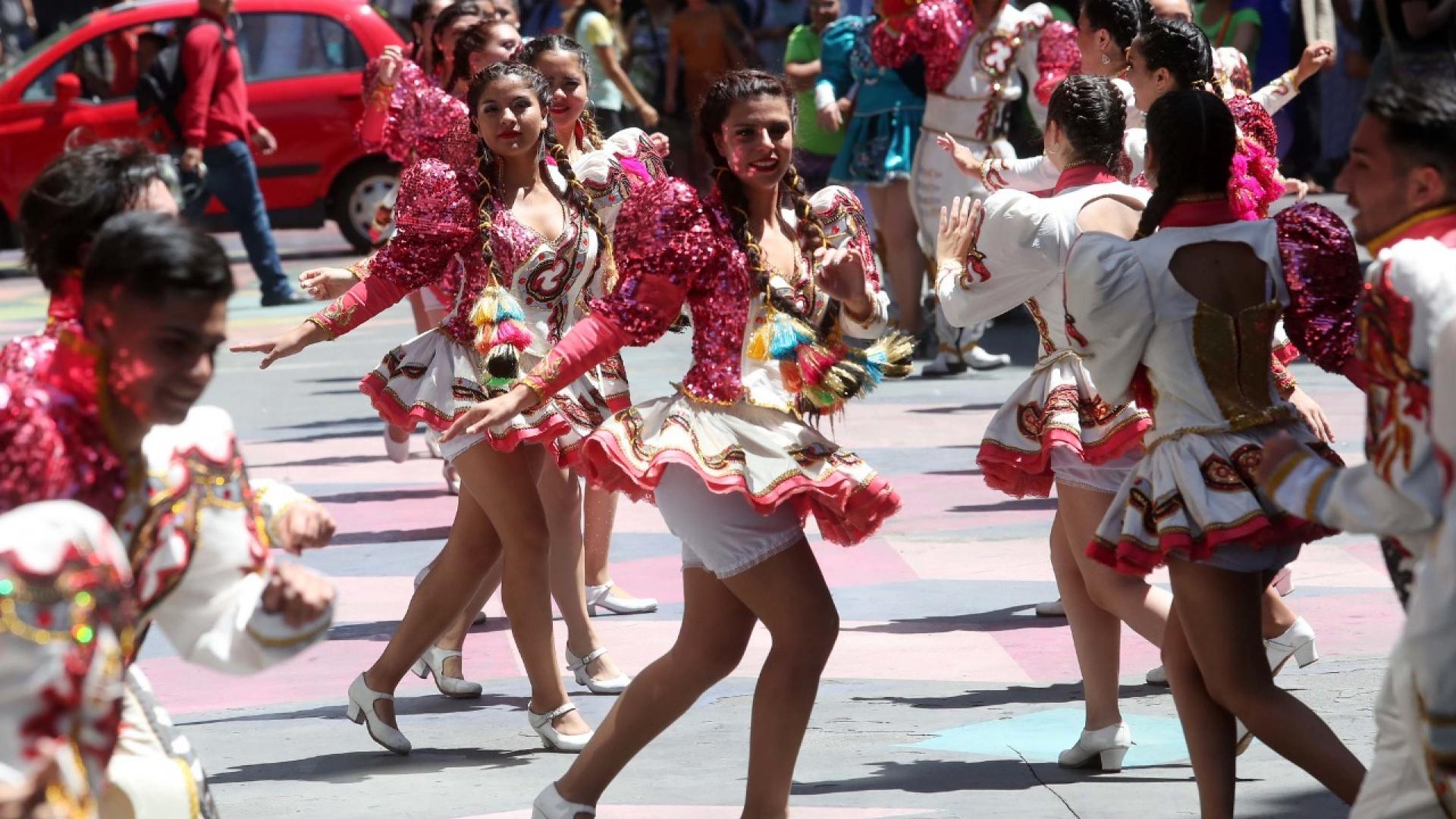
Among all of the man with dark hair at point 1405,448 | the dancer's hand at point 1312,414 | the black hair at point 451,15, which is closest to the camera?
the man with dark hair at point 1405,448

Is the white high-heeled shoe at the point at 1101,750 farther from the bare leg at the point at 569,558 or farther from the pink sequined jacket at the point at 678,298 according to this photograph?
the bare leg at the point at 569,558

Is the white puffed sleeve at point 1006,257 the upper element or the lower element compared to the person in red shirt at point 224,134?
upper

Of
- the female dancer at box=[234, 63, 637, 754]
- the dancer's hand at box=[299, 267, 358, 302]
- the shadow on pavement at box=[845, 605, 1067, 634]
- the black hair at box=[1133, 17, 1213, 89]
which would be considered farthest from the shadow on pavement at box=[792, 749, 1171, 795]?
the black hair at box=[1133, 17, 1213, 89]

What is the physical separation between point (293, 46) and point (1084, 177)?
1352cm

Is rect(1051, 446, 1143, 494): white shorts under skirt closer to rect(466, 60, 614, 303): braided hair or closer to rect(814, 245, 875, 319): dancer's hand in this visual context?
rect(814, 245, 875, 319): dancer's hand

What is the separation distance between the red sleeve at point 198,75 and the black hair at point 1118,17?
9490 millimetres

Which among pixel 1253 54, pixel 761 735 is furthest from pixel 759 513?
pixel 1253 54

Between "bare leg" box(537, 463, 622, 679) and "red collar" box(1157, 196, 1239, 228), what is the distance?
2394 mm

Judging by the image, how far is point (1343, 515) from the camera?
3389 millimetres

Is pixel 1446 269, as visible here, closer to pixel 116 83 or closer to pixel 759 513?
pixel 759 513

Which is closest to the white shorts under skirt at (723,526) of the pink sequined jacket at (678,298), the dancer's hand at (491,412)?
the pink sequined jacket at (678,298)

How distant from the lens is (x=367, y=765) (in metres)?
5.69

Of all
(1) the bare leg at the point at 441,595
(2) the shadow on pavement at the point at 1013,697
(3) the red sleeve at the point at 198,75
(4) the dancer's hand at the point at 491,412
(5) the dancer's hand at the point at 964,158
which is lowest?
(3) the red sleeve at the point at 198,75

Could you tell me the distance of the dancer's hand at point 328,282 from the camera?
5.73 m
